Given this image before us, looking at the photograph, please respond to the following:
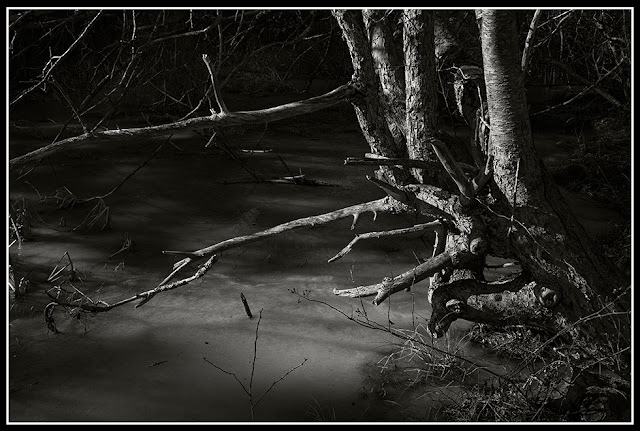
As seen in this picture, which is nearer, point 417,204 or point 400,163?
point 400,163

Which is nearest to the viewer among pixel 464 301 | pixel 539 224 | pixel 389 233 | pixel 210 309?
pixel 539 224

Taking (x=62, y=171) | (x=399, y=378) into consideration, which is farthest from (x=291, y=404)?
(x=62, y=171)

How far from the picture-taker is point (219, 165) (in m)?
8.62

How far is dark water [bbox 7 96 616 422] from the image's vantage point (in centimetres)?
433

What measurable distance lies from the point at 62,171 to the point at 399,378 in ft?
17.2

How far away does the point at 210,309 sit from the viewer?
5461 mm

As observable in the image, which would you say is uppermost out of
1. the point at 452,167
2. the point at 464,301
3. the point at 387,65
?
the point at 387,65

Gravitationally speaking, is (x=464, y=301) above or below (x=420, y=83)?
below

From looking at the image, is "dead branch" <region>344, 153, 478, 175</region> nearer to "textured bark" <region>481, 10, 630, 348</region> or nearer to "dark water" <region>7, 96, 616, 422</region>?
"textured bark" <region>481, 10, 630, 348</region>

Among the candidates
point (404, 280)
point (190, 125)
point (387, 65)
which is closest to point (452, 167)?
point (404, 280)

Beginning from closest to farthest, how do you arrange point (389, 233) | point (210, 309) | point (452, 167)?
point (452, 167) < point (389, 233) < point (210, 309)

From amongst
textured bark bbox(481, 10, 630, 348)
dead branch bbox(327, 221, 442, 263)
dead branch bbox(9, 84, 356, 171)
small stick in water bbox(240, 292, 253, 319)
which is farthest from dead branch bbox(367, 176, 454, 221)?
small stick in water bbox(240, 292, 253, 319)

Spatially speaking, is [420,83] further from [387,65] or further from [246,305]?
[246,305]

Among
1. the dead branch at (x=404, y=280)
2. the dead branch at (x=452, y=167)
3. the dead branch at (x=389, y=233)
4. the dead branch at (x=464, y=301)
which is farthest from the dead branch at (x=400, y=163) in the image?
the dead branch at (x=464, y=301)
